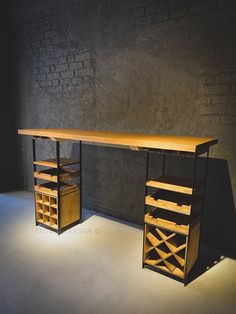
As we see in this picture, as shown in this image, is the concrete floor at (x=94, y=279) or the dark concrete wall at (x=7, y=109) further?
the dark concrete wall at (x=7, y=109)

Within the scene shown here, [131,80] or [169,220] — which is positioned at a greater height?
[131,80]

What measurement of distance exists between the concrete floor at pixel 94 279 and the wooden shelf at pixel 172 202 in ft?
2.23

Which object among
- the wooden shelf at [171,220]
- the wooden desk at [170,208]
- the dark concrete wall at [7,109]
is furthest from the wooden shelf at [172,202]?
the dark concrete wall at [7,109]

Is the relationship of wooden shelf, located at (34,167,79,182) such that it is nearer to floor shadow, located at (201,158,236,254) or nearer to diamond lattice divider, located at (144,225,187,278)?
diamond lattice divider, located at (144,225,187,278)

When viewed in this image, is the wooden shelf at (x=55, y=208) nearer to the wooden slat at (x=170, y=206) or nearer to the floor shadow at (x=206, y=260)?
the wooden slat at (x=170, y=206)

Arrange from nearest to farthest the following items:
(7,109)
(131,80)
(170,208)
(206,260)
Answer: (170,208)
(206,260)
(131,80)
(7,109)

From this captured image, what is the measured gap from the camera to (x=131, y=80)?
298 cm

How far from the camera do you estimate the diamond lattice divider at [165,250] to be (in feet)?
6.92

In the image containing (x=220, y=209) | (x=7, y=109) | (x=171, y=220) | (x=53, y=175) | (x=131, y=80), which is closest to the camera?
(x=171, y=220)

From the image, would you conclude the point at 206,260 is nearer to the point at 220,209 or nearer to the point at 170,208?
the point at 220,209

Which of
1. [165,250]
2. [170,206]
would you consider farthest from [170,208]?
[165,250]

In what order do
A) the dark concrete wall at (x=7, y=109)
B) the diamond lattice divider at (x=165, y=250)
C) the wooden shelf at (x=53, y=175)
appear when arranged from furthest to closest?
the dark concrete wall at (x=7, y=109) → the wooden shelf at (x=53, y=175) → the diamond lattice divider at (x=165, y=250)

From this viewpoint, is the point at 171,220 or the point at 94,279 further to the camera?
the point at 171,220

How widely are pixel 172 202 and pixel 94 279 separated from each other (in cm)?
98
